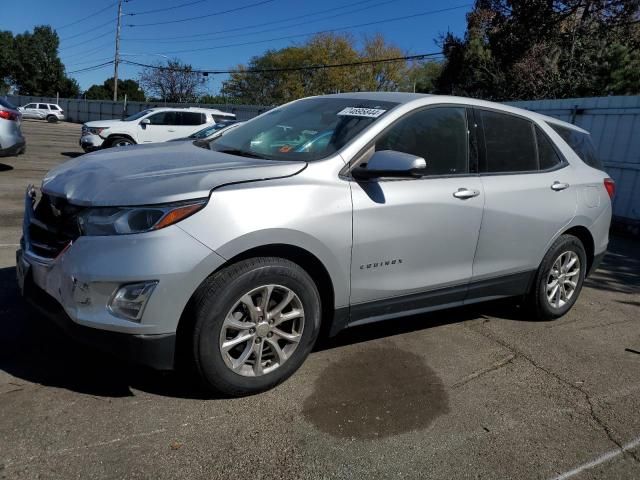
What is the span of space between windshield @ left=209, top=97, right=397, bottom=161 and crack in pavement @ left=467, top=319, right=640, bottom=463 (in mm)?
1954

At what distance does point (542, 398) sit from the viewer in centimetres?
341

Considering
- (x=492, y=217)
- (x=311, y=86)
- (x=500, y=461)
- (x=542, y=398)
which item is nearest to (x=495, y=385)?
(x=542, y=398)

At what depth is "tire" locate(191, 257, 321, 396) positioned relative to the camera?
9.27ft

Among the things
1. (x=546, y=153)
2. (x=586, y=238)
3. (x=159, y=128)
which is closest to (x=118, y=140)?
(x=159, y=128)

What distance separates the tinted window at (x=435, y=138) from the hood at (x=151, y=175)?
752 mm

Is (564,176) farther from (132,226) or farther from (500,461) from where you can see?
(132,226)

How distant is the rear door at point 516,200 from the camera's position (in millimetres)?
3988

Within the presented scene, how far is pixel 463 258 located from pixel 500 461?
147cm

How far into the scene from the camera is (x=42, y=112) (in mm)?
44031

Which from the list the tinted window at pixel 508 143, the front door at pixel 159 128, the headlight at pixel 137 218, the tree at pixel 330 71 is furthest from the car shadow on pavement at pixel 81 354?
the tree at pixel 330 71

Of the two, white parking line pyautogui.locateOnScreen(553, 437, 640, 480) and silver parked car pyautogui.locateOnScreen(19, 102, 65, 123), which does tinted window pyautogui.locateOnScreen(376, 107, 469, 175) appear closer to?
white parking line pyautogui.locateOnScreen(553, 437, 640, 480)

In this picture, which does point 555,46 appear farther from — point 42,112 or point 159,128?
point 42,112

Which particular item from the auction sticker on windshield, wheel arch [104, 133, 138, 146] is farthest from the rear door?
wheel arch [104, 133, 138, 146]

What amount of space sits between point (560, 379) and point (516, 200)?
50.2 inches
